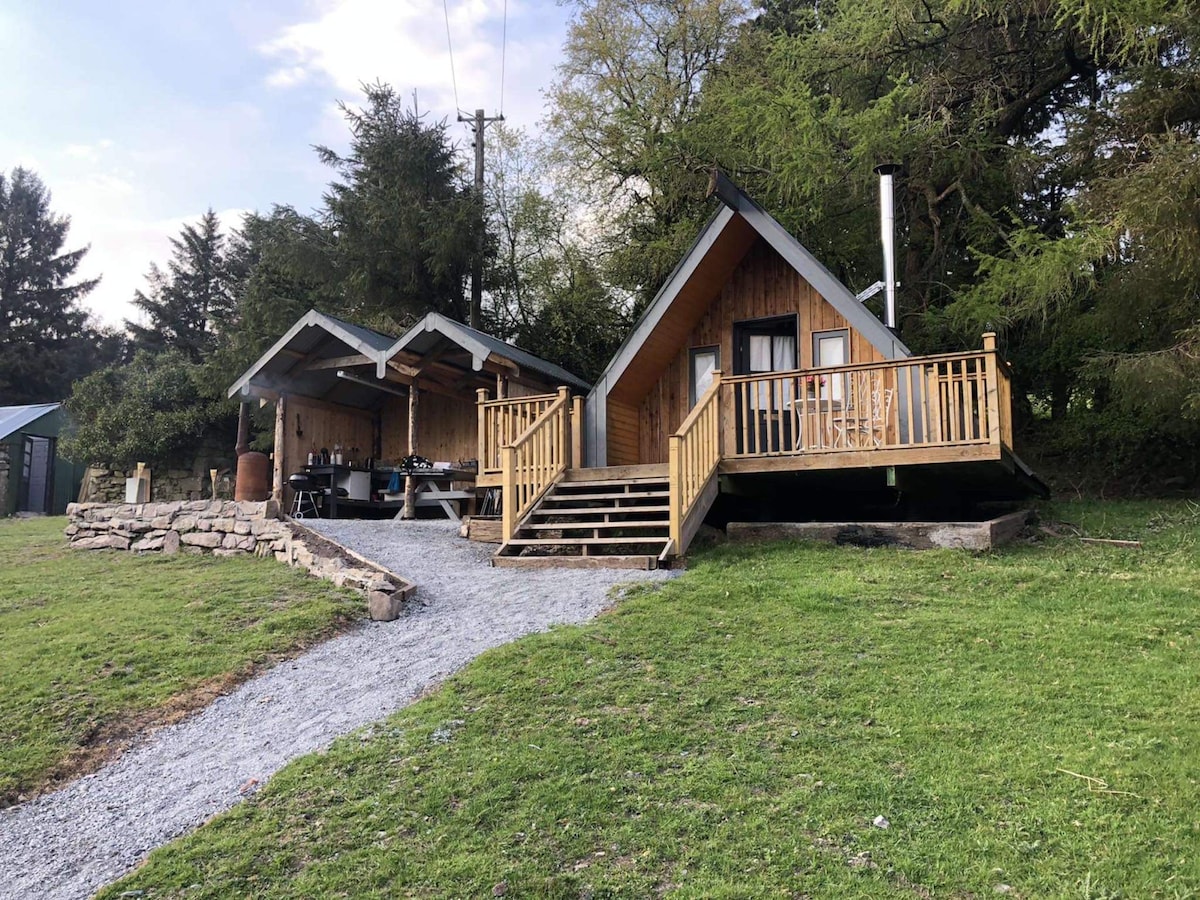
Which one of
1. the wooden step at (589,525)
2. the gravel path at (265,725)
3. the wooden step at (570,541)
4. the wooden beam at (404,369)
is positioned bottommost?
the gravel path at (265,725)

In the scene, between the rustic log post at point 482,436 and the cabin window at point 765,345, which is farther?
the cabin window at point 765,345

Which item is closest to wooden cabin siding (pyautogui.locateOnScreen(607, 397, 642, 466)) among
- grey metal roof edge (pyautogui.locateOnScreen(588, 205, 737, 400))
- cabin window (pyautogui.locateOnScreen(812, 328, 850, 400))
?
grey metal roof edge (pyautogui.locateOnScreen(588, 205, 737, 400))

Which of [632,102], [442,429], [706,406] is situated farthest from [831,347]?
[632,102]

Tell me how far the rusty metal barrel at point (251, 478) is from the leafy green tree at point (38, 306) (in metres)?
24.6

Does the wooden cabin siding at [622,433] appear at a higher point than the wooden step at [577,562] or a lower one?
higher

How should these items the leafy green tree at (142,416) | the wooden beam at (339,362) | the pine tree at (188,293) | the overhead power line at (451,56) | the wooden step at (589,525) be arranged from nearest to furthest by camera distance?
the wooden step at (589,525) < the wooden beam at (339,362) < the overhead power line at (451,56) < the leafy green tree at (142,416) < the pine tree at (188,293)

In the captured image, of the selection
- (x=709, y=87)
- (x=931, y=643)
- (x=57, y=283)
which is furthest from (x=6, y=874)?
(x=57, y=283)

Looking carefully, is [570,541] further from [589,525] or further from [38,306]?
[38,306]

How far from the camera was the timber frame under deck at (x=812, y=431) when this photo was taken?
29.8ft

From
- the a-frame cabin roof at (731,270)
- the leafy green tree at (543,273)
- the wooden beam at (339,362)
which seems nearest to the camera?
the a-frame cabin roof at (731,270)

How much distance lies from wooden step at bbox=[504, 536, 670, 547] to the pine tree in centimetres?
2860

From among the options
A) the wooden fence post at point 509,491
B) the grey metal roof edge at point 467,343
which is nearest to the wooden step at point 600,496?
the wooden fence post at point 509,491

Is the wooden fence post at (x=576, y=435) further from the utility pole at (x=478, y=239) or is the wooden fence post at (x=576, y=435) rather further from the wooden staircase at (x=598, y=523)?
the utility pole at (x=478, y=239)

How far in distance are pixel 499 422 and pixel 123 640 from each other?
6067mm
